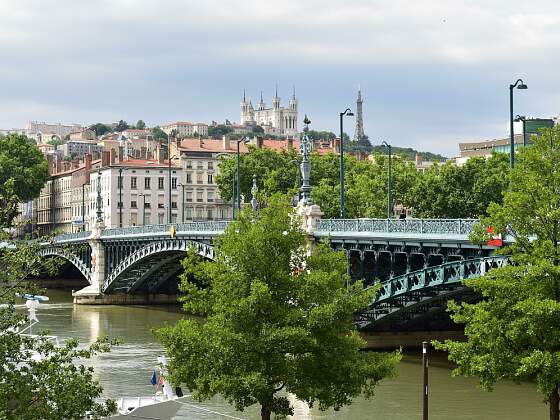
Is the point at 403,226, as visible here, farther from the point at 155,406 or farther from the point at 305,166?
the point at 155,406

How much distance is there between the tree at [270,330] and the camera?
86.8 ft

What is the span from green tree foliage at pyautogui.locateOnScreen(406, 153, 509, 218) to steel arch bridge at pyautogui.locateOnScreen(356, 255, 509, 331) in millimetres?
32592

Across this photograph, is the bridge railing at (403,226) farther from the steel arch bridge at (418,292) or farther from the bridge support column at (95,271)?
the bridge support column at (95,271)

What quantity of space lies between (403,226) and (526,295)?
1704cm

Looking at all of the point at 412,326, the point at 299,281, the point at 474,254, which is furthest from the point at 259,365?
the point at 412,326

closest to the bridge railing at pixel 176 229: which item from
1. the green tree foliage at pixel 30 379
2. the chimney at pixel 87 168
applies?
the green tree foliage at pixel 30 379

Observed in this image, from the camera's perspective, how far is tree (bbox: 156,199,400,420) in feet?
86.8

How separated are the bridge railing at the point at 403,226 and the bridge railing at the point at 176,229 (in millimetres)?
14051

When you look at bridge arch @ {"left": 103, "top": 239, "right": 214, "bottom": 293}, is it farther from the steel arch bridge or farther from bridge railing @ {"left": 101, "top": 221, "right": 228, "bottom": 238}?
the steel arch bridge

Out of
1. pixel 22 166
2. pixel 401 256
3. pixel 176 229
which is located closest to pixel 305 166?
pixel 401 256

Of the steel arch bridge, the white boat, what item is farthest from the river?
the steel arch bridge

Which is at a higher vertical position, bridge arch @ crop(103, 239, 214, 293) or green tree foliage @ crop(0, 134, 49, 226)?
green tree foliage @ crop(0, 134, 49, 226)

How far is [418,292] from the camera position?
4591 cm

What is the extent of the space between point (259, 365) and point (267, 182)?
560 cm
